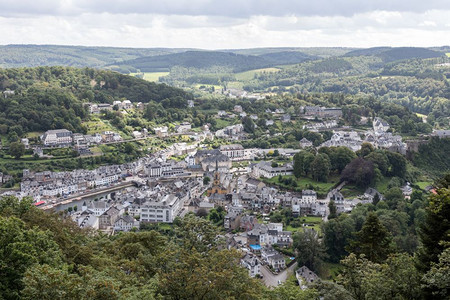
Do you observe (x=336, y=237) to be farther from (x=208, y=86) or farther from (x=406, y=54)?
(x=406, y=54)

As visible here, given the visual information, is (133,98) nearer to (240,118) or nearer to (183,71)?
(240,118)

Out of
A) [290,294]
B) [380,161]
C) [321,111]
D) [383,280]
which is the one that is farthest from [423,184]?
[290,294]

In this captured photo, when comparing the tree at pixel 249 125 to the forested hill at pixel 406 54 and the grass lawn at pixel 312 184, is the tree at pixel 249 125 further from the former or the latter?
the forested hill at pixel 406 54

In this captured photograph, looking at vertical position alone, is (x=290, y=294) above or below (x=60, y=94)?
above

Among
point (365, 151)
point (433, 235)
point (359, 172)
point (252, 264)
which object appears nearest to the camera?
point (433, 235)

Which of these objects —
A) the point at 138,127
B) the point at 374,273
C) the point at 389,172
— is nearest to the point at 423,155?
the point at 389,172

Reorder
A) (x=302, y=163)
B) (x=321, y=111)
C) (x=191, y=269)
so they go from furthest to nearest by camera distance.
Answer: (x=321, y=111) < (x=302, y=163) < (x=191, y=269)
